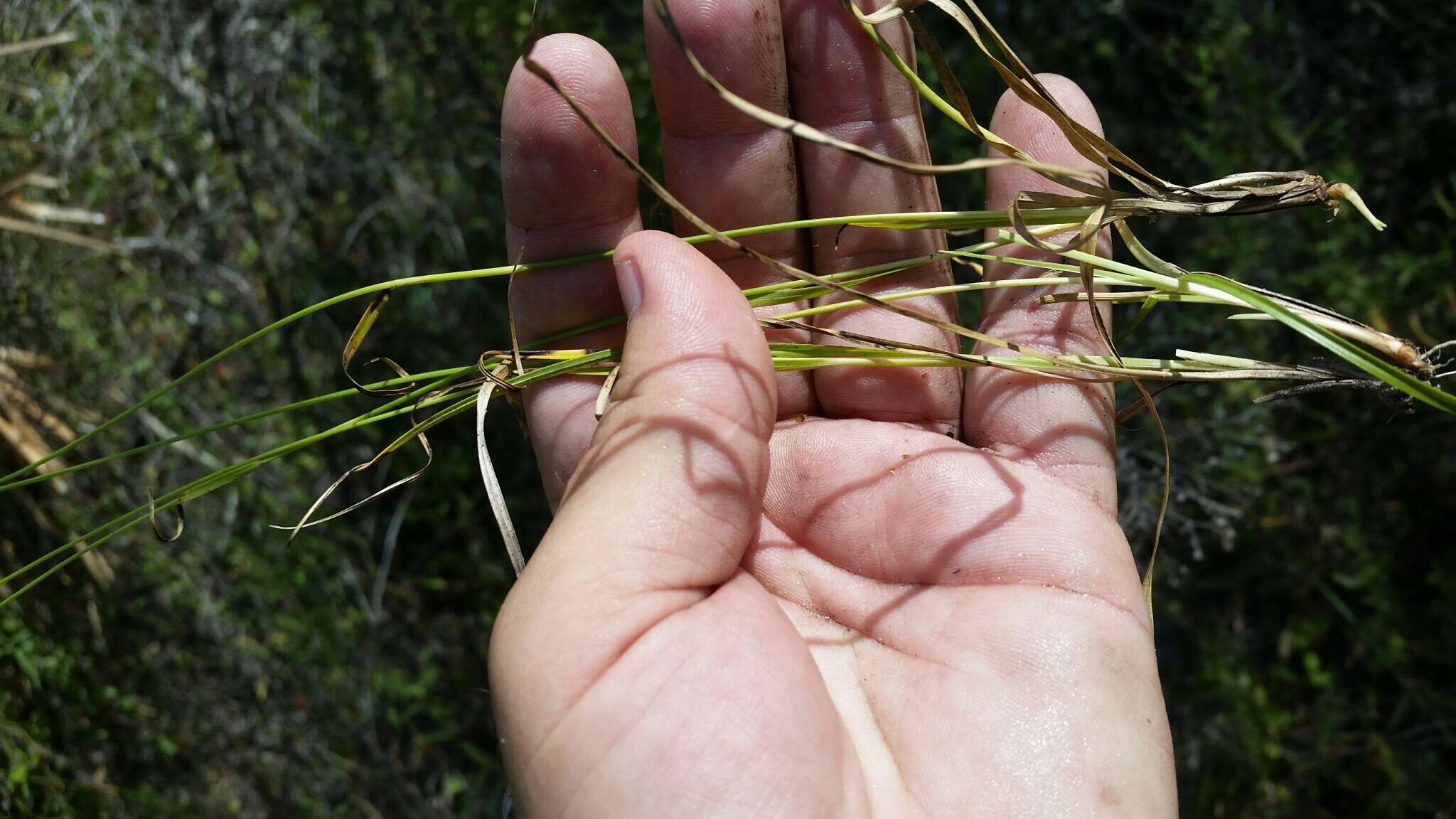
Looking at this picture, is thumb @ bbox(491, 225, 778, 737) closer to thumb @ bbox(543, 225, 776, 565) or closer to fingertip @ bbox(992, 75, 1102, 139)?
thumb @ bbox(543, 225, 776, 565)

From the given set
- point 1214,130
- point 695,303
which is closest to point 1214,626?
point 1214,130

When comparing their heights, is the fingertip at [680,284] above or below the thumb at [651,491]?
above

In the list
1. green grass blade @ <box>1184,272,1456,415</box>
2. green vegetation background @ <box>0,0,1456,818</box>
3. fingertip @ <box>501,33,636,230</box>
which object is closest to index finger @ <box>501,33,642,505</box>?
fingertip @ <box>501,33,636,230</box>

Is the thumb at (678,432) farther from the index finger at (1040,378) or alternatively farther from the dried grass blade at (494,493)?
the index finger at (1040,378)

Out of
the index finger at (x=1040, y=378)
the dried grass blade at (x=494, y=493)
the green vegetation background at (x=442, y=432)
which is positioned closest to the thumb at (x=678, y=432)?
the dried grass blade at (x=494, y=493)

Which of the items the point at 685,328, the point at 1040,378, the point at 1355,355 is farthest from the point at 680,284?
the point at 1355,355

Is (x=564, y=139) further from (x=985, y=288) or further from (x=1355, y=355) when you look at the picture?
→ (x=1355, y=355)

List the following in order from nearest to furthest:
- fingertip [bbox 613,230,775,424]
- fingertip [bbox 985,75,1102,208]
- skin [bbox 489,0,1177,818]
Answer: skin [bbox 489,0,1177,818] < fingertip [bbox 613,230,775,424] < fingertip [bbox 985,75,1102,208]
